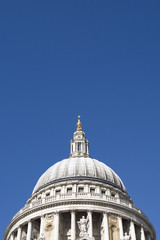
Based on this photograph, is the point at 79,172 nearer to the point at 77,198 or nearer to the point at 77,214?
the point at 77,198

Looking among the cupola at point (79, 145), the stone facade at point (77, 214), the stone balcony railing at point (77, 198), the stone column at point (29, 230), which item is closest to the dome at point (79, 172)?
the stone facade at point (77, 214)

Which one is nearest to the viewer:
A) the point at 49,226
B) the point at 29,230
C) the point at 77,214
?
the point at 49,226

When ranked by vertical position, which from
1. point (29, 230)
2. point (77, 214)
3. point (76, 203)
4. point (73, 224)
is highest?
point (76, 203)

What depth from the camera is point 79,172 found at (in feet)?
194

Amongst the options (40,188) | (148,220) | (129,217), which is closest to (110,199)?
(129,217)

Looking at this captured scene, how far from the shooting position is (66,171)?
5978cm

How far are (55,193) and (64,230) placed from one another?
724 centimetres

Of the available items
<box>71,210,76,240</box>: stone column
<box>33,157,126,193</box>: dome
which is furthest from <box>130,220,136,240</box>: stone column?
<box>33,157,126,193</box>: dome

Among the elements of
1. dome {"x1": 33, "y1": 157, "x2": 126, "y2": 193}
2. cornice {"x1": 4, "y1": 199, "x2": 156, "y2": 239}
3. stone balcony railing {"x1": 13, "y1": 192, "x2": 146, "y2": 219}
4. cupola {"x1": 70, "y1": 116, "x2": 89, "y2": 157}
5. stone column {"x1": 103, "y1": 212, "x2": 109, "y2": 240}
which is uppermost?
cupola {"x1": 70, "y1": 116, "x2": 89, "y2": 157}

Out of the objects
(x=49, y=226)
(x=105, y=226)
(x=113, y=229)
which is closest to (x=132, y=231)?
(x=113, y=229)

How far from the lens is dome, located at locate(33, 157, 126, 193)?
58.6 meters

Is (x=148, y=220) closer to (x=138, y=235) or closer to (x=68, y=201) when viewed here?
(x=138, y=235)

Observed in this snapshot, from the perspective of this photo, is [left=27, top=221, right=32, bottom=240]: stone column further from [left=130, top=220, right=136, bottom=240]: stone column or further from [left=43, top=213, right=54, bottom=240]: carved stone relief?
[left=130, top=220, right=136, bottom=240]: stone column

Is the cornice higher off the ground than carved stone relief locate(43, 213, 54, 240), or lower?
higher
